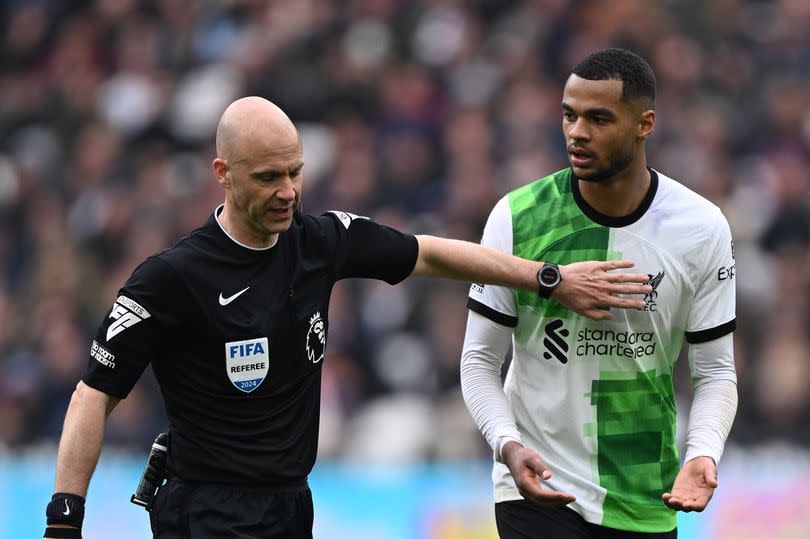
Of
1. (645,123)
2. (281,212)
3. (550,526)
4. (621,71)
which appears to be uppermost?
(621,71)

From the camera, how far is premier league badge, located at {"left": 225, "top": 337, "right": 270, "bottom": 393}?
18.1ft

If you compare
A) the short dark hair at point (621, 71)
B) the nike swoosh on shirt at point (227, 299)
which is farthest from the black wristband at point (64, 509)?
the short dark hair at point (621, 71)

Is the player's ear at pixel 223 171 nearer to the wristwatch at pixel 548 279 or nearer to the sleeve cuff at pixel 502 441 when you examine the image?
the wristwatch at pixel 548 279

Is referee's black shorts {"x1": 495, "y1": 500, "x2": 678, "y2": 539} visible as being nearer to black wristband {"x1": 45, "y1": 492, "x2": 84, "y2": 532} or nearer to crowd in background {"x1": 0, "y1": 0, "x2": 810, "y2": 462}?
black wristband {"x1": 45, "y1": 492, "x2": 84, "y2": 532}

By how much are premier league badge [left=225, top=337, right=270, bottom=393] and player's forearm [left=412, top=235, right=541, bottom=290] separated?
753 millimetres

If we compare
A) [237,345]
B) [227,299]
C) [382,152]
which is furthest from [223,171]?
[382,152]

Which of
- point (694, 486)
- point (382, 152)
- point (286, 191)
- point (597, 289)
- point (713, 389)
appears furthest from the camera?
point (382, 152)

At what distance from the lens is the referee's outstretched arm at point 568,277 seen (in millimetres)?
5656

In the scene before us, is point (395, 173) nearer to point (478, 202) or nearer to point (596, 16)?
point (478, 202)

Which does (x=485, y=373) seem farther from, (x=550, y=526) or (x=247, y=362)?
(x=247, y=362)

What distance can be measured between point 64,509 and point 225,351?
78 cm

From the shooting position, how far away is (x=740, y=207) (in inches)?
462

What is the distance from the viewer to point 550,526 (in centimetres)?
580

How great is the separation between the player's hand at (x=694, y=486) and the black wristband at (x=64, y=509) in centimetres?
206
